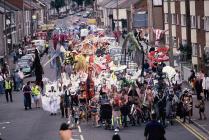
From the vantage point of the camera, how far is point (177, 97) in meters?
37.9

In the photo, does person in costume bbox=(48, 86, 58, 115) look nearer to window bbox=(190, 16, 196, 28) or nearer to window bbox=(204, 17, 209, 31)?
window bbox=(204, 17, 209, 31)

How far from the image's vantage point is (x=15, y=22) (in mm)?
115500

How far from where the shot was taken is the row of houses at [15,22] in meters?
95.9

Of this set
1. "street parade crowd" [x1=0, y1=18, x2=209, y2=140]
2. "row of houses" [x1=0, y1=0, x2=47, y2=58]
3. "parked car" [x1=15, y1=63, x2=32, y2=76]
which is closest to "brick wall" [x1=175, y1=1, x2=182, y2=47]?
"parked car" [x1=15, y1=63, x2=32, y2=76]

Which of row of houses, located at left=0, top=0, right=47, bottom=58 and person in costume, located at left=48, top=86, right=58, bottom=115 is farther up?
row of houses, located at left=0, top=0, right=47, bottom=58

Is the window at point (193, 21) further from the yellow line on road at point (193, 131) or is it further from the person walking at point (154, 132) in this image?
the person walking at point (154, 132)

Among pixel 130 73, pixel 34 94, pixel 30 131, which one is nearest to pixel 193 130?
pixel 30 131

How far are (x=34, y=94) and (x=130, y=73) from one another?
5.23m

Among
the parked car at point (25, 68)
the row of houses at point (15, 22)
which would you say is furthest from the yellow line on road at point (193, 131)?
the row of houses at point (15, 22)

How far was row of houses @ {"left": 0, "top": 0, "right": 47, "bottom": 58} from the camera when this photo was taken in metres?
95.9

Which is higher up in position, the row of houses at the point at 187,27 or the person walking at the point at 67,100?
the row of houses at the point at 187,27

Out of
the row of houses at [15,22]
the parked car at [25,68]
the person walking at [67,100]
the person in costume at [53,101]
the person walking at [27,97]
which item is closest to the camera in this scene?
the person walking at [67,100]

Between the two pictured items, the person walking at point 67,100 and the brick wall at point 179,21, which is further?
the brick wall at point 179,21

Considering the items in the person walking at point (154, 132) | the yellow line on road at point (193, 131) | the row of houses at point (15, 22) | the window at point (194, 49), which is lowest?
the yellow line on road at point (193, 131)
